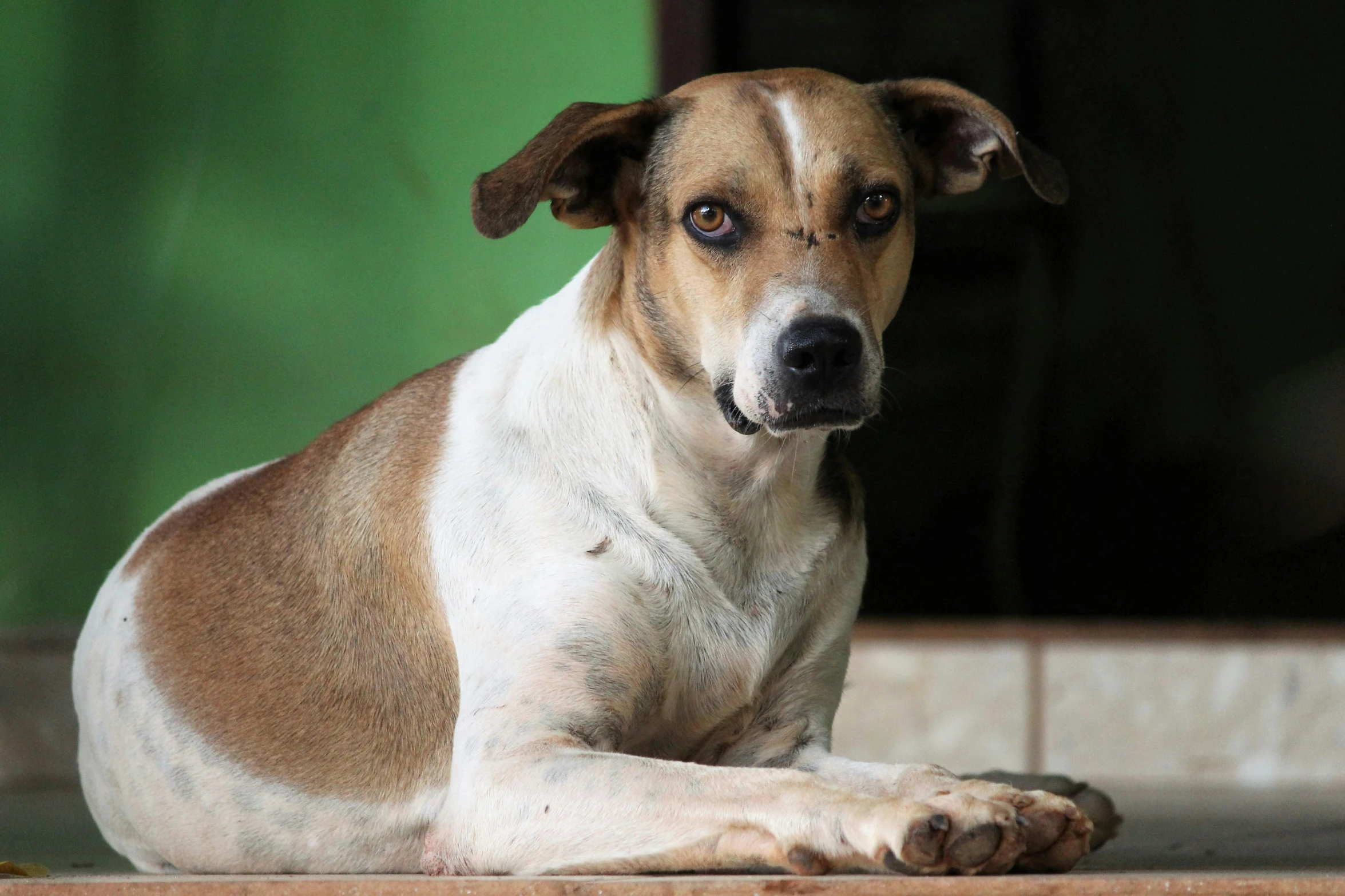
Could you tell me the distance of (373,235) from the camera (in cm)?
562

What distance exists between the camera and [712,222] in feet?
8.84

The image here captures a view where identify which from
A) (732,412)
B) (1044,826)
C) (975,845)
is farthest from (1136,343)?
(975,845)

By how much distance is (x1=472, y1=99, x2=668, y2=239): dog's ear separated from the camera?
2.67 metres

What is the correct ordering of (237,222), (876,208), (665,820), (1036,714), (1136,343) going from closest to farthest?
1. (665,820)
2. (876,208)
3. (237,222)
4. (1036,714)
5. (1136,343)

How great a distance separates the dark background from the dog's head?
3373 mm

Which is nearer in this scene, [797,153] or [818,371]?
[818,371]

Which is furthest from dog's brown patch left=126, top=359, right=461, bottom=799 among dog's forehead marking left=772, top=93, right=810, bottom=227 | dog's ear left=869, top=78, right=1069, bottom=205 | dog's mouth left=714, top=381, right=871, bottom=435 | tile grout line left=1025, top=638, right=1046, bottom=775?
tile grout line left=1025, top=638, right=1046, bottom=775

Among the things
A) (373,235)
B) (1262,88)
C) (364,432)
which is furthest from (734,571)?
(1262,88)

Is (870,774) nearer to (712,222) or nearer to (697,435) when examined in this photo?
(697,435)

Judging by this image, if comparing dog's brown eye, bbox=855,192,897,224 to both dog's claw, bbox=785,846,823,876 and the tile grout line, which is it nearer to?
dog's claw, bbox=785,846,823,876

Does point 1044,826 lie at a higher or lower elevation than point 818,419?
lower

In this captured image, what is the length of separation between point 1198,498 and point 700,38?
112 inches

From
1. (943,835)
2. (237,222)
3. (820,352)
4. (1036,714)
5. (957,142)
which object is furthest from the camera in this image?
(1036,714)

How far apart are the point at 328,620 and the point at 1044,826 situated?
4.57 ft
